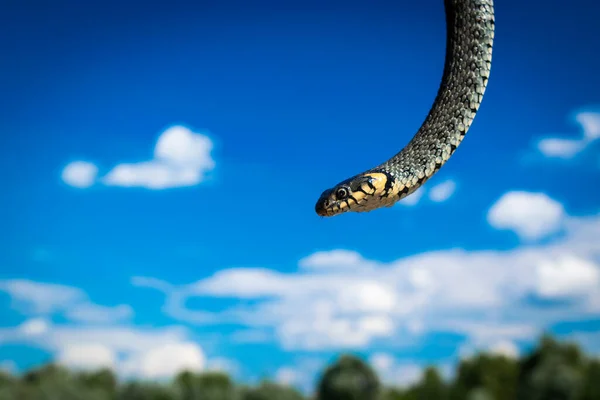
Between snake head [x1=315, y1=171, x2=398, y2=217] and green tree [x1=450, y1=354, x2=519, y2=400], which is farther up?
snake head [x1=315, y1=171, x2=398, y2=217]

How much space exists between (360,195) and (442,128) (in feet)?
4.56

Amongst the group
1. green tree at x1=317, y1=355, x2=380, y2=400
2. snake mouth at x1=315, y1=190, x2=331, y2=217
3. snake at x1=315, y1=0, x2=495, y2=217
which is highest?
snake at x1=315, y1=0, x2=495, y2=217

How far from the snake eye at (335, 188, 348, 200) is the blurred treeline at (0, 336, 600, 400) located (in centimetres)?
456

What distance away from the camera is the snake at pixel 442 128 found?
7.91 metres

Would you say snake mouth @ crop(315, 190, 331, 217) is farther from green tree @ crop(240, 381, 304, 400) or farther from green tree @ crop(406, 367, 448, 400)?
green tree @ crop(240, 381, 304, 400)

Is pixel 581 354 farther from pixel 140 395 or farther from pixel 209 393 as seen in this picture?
pixel 140 395

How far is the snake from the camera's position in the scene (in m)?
7.91

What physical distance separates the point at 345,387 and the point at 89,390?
132cm

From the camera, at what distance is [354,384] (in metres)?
3.20

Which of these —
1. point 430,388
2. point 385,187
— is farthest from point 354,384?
point 385,187

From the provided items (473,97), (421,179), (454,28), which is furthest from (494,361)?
(454,28)

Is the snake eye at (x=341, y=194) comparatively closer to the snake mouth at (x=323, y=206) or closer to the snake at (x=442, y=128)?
the snake at (x=442, y=128)

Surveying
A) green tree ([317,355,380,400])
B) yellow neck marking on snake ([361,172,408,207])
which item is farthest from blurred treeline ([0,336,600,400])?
yellow neck marking on snake ([361,172,408,207])

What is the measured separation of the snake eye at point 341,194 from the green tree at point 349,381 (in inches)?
189
